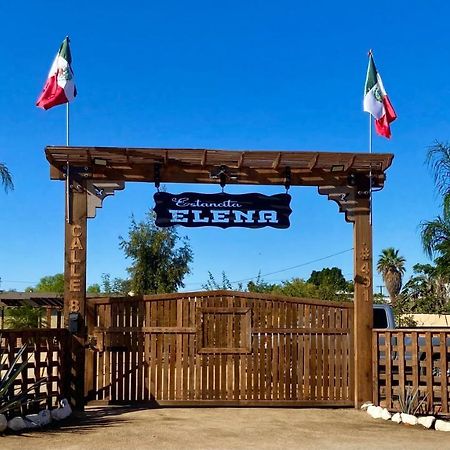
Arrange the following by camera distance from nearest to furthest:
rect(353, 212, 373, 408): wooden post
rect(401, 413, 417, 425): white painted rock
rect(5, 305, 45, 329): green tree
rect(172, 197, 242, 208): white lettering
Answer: rect(401, 413, 417, 425): white painted rock, rect(353, 212, 373, 408): wooden post, rect(172, 197, 242, 208): white lettering, rect(5, 305, 45, 329): green tree

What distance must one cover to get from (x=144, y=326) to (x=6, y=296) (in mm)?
34939

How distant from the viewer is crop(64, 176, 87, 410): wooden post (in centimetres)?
1145

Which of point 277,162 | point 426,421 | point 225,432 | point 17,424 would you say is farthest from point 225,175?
point 17,424

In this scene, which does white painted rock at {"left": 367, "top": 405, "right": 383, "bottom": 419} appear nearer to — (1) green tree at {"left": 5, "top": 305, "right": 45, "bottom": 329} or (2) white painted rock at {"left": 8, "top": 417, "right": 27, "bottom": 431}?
(2) white painted rock at {"left": 8, "top": 417, "right": 27, "bottom": 431}

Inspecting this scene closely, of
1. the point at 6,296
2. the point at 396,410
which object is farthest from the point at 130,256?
the point at 396,410

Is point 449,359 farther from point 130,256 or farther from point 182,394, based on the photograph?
point 130,256

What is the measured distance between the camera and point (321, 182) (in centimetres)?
1212

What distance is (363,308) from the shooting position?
11883mm

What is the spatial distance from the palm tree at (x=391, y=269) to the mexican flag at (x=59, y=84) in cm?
4325

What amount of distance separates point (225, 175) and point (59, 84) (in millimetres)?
3046

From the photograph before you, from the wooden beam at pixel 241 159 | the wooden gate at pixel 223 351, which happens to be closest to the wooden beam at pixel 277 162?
the wooden beam at pixel 241 159

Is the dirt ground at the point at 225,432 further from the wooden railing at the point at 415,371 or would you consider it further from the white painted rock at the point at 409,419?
the wooden railing at the point at 415,371

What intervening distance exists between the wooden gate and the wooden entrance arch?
0.32 metres

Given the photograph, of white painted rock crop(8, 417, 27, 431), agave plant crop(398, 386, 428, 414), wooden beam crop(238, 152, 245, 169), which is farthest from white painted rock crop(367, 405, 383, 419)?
white painted rock crop(8, 417, 27, 431)
